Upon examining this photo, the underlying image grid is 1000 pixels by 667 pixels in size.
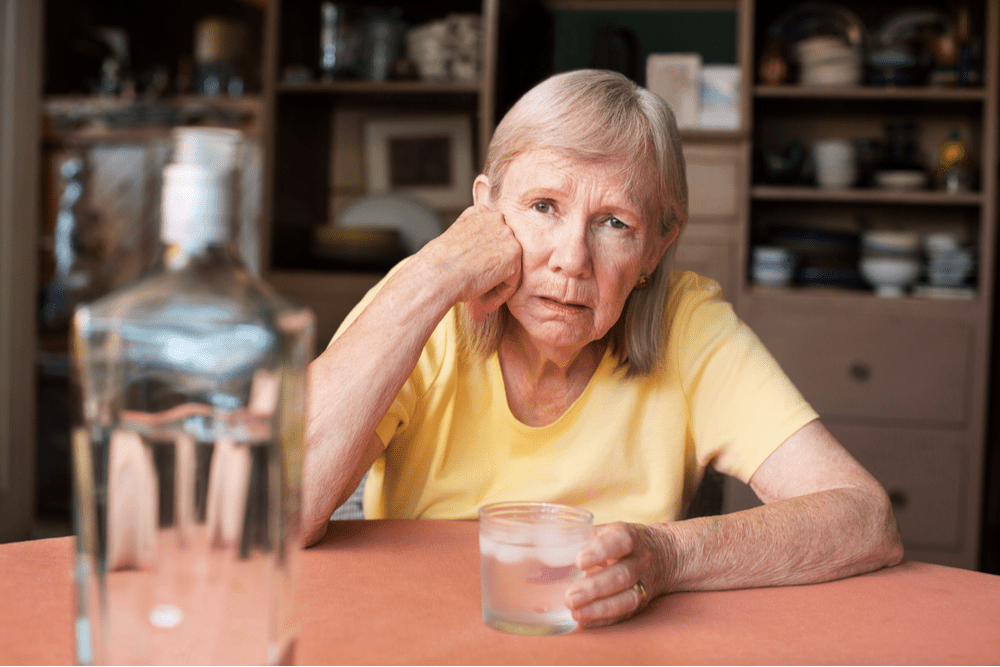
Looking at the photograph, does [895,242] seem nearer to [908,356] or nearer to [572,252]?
[908,356]

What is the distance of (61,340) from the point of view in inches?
140

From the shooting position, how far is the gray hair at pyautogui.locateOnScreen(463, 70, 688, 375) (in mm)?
1144

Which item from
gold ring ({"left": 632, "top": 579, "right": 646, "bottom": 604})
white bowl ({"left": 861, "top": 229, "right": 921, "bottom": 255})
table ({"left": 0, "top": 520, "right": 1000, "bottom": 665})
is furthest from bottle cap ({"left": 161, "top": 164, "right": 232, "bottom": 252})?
white bowl ({"left": 861, "top": 229, "right": 921, "bottom": 255})

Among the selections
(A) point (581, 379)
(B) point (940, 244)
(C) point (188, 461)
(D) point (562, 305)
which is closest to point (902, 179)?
(B) point (940, 244)

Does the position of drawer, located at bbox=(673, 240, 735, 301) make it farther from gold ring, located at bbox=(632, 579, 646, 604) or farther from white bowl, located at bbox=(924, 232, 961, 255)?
gold ring, located at bbox=(632, 579, 646, 604)

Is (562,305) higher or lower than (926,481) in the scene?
higher

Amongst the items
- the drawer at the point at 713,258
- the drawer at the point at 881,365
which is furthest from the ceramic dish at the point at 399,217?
the drawer at the point at 881,365

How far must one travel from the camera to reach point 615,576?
75 centimetres

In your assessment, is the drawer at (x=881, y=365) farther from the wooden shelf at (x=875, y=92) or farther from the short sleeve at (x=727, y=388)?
the short sleeve at (x=727, y=388)

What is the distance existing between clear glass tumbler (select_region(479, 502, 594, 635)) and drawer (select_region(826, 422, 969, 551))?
7.95 ft

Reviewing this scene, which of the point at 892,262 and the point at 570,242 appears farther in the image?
the point at 892,262

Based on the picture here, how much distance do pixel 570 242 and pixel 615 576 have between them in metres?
0.50

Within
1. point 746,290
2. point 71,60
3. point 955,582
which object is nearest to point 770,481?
point 955,582

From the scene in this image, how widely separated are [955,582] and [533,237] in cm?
62
